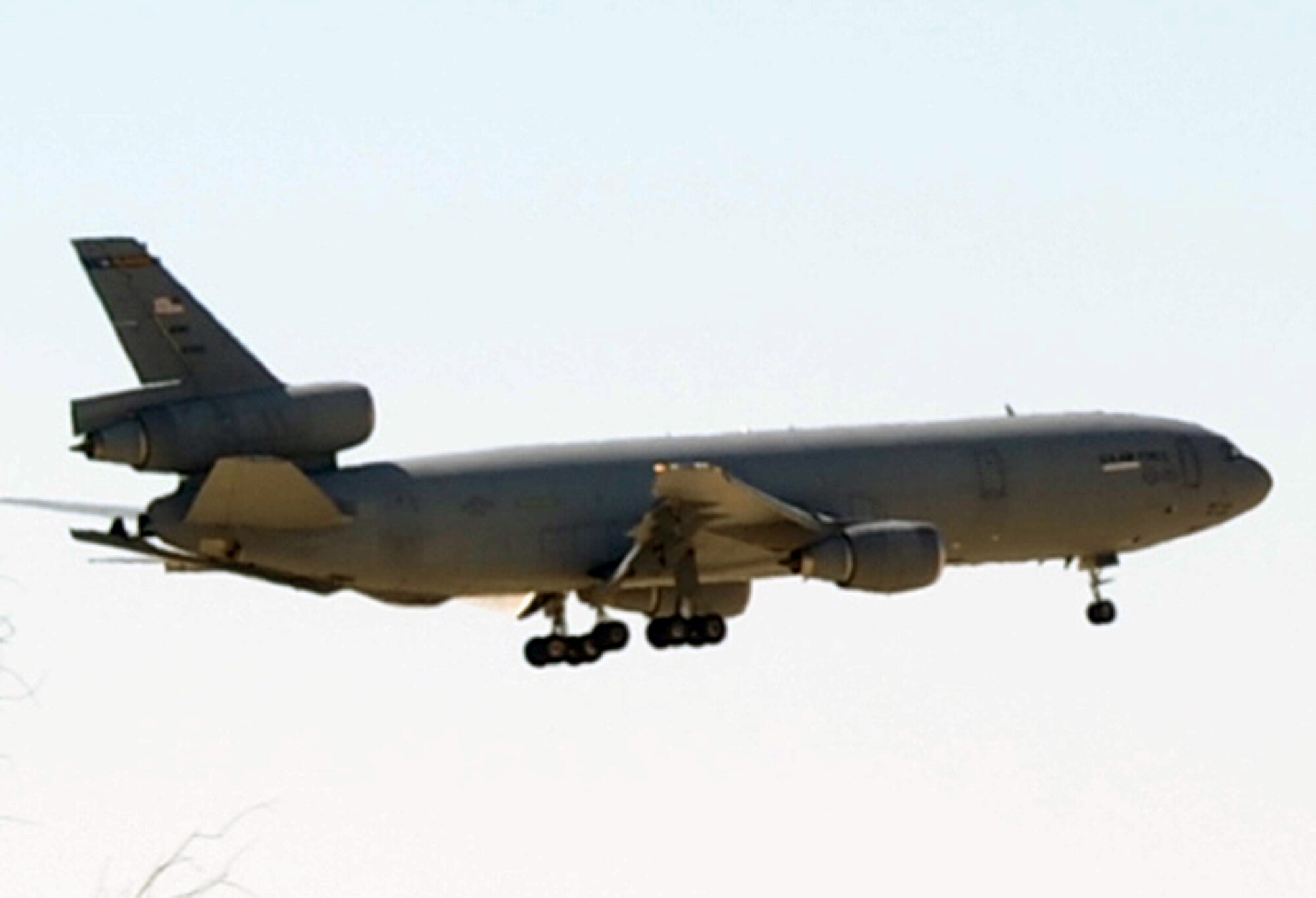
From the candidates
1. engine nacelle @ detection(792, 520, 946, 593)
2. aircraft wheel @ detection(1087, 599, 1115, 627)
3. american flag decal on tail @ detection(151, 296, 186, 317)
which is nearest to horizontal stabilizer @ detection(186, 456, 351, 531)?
american flag decal on tail @ detection(151, 296, 186, 317)

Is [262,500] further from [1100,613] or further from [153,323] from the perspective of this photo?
[1100,613]

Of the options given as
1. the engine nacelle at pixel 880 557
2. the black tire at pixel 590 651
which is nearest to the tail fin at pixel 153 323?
the black tire at pixel 590 651

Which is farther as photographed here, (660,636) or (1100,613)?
(1100,613)

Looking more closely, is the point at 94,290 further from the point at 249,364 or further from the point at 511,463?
the point at 511,463

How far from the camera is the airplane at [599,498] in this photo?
69188mm

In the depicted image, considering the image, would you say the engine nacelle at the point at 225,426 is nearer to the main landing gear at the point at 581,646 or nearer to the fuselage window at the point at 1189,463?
the main landing gear at the point at 581,646

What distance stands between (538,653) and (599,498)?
344 cm

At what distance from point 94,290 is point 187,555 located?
4.97 metres

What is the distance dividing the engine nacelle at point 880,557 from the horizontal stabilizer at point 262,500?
29.0 ft

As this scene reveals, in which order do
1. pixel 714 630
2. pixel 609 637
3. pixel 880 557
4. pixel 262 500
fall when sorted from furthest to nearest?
pixel 609 637, pixel 714 630, pixel 880 557, pixel 262 500

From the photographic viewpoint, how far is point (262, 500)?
2729 inches

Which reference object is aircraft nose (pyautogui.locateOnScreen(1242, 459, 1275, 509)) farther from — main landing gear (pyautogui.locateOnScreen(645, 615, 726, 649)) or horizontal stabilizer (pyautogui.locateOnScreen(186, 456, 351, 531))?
horizontal stabilizer (pyautogui.locateOnScreen(186, 456, 351, 531))

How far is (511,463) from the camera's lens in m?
73.5

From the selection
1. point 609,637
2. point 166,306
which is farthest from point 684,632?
point 166,306
